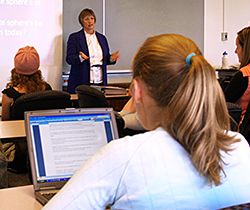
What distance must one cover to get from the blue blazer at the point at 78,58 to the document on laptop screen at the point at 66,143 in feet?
13.2

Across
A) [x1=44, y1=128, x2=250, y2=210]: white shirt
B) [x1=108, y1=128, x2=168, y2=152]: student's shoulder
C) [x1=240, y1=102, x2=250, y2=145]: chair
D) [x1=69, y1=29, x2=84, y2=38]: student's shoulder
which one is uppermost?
[x1=69, y1=29, x2=84, y2=38]: student's shoulder

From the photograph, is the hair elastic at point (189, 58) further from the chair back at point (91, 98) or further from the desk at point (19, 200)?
the chair back at point (91, 98)

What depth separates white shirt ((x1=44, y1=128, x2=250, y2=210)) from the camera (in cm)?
102

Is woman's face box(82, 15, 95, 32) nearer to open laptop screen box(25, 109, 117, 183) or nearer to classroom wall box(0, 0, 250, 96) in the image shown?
classroom wall box(0, 0, 250, 96)

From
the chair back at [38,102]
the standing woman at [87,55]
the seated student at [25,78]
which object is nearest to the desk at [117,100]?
the seated student at [25,78]

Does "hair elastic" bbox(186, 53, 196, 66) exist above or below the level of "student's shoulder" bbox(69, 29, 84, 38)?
below

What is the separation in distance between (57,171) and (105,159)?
0.51 metres

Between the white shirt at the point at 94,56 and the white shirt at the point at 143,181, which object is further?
the white shirt at the point at 94,56

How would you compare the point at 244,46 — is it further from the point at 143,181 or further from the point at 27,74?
the point at 143,181

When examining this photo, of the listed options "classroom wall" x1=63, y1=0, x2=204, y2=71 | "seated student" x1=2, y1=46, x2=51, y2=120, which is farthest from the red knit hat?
"classroom wall" x1=63, y1=0, x2=204, y2=71

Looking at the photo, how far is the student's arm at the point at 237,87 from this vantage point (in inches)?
130

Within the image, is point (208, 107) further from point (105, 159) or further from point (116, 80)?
point (116, 80)

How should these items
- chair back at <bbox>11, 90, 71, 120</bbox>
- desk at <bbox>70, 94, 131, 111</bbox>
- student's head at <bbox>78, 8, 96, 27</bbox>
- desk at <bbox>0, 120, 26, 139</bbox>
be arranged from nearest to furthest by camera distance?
desk at <bbox>0, 120, 26, 139</bbox>
chair back at <bbox>11, 90, 71, 120</bbox>
desk at <bbox>70, 94, 131, 111</bbox>
student's head at <bbox>78, 8, 96, 27</bbox>

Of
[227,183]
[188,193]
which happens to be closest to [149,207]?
[188,193]
